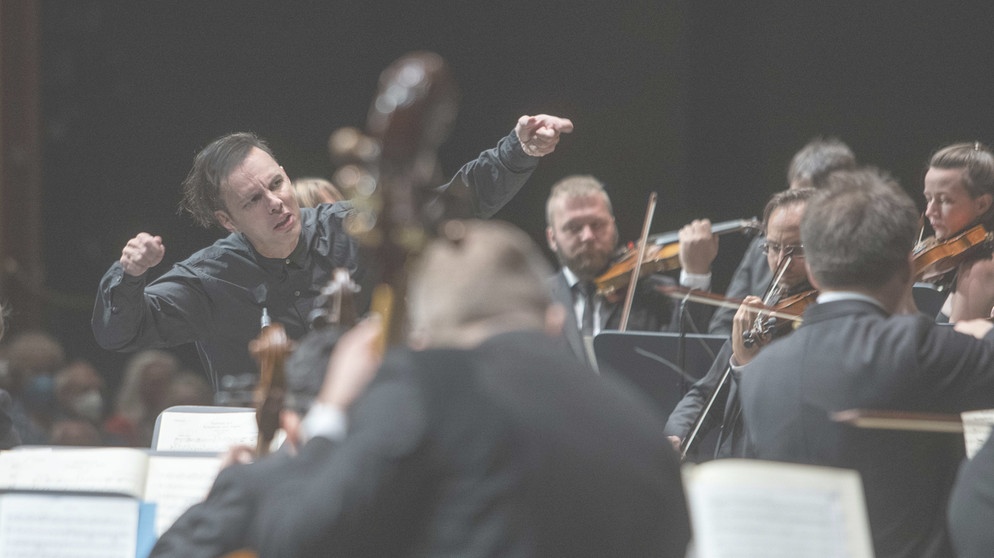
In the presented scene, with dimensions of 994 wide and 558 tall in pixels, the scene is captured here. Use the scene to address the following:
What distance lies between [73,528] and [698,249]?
97.9 inches

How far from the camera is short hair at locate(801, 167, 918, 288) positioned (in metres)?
2.01

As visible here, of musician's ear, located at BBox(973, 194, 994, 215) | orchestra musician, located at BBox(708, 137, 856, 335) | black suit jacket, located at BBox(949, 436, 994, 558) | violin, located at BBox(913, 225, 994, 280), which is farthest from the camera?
orchestra musician, located at BBox(708, 137, 856, 335)

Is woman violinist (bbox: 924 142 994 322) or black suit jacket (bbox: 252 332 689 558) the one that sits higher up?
woman violinist (bbox: 924 142 994 322)

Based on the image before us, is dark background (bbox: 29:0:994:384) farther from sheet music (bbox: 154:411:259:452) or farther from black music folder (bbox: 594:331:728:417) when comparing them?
sheet music (bbox: 154:411:259:452)

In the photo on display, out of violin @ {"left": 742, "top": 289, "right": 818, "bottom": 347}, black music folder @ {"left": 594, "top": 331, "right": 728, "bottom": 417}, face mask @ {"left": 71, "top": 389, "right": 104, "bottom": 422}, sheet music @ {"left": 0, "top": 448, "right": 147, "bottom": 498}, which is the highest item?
violin @ {"left": 742, "top": 289, "right": 818, "bottom": 347}

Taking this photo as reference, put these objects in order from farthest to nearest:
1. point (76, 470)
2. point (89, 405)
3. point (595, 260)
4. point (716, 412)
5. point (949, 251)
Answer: point (89, 405) < point (595, 260) < point (949, 251) < point (716, 412) < point (76, 470)

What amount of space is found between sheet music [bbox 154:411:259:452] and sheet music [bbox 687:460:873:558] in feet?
3.52

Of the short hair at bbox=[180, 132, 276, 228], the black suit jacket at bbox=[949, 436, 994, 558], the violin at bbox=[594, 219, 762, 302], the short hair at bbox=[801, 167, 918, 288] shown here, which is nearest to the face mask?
the short hair at bbox=[180, 132, 276, 228]

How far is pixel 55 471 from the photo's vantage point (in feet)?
7.03

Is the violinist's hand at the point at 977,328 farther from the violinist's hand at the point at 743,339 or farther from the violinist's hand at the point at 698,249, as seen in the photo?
the violinist's hand at the point at 698,249

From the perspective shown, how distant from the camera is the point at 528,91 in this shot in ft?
18.5

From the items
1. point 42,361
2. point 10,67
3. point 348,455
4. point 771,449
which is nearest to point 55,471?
point 348,455

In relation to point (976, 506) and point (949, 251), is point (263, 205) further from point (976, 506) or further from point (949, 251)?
point (976, 506)

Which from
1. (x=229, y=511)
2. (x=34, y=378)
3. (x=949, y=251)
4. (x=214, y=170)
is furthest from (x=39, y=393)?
(x=229, y=511)
